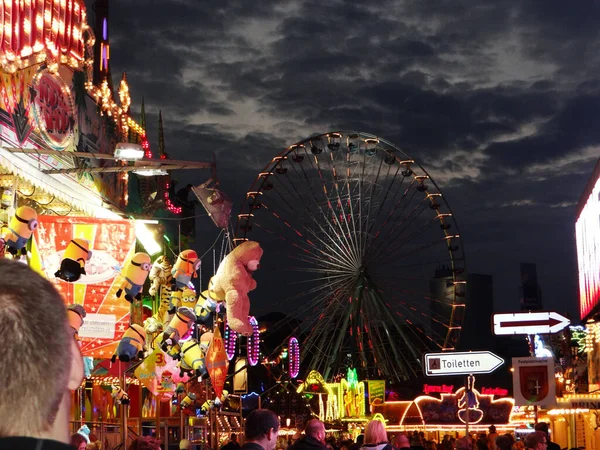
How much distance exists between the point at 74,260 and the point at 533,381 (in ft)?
22.5

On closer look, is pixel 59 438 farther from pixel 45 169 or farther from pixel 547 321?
pixel 45 169

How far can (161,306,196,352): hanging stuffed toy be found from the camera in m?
18.9

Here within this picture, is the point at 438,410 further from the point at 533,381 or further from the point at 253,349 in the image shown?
the point at 533,381

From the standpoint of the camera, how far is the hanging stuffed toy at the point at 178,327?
18875 mm

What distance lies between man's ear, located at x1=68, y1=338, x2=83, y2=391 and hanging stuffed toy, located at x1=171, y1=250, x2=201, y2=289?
17735 millimetres

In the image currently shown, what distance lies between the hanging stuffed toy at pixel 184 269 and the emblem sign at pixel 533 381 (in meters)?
8.65

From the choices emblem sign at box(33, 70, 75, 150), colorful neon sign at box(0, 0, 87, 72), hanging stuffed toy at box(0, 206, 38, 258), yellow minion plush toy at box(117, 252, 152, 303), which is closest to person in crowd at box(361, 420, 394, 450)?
hanging stuffed toy at box(0, 206, 38, 258)

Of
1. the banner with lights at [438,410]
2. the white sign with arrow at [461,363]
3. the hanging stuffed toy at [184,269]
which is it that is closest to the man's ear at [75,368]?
the white sign with arrow at [461,363]

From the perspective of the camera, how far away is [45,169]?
60.1ft

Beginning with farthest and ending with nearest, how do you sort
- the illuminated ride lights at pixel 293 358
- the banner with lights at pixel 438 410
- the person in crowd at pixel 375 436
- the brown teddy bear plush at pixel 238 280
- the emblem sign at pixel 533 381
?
1. the illuminated ride lights at pixel 293 358
2. the banner with lights at pixel 438 410
3. the brown teddy bear plush at pixel 238 280
4. the emblem sign at pixel 533 381
5. the person in crowd at pixel 375 436

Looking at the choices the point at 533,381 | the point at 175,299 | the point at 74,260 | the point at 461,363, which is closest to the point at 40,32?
the point at 74,260

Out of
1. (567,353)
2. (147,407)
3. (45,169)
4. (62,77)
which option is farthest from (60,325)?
(567,353)

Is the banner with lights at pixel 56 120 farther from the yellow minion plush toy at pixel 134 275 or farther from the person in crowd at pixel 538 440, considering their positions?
the person in crowd at pixel 538 440

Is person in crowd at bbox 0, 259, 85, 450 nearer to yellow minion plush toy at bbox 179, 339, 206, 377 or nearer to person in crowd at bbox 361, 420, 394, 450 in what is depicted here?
person in crowd at bbox 361, 420, 394, 450
